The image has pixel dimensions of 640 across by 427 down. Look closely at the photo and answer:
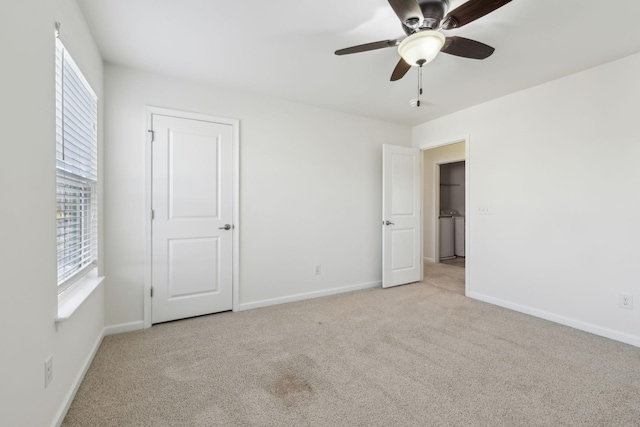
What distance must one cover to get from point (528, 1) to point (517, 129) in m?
1.74

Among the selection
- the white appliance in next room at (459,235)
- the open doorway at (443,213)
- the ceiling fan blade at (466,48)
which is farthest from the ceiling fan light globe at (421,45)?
the white appliance in next room at (459,235)

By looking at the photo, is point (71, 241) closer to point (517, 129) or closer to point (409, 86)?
point (409, 86)

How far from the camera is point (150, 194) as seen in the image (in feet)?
8.96

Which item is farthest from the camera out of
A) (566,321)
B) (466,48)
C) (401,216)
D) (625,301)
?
(401,216)

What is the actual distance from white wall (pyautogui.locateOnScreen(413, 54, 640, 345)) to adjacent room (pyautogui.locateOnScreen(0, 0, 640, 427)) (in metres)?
0.02

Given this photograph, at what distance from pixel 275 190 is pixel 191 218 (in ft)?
3.14

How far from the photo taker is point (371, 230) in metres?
4.13

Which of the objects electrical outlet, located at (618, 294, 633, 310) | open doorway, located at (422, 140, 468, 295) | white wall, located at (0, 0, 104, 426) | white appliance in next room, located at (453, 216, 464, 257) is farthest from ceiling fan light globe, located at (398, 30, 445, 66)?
white appliance in next room, located at (453, 216, 464, 257)

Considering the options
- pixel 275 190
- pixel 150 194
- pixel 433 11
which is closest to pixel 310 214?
pixel 275 190

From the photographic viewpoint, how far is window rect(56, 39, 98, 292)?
169 cm

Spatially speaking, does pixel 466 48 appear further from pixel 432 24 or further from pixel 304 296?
pixel 304 296

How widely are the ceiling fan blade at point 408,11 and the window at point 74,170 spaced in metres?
1.89

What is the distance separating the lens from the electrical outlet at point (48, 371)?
136 centimetres

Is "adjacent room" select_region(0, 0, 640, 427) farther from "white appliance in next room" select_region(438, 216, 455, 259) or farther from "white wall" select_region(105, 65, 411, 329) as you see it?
"white appliance in next room" select_region(438, 216, 455, 259)
